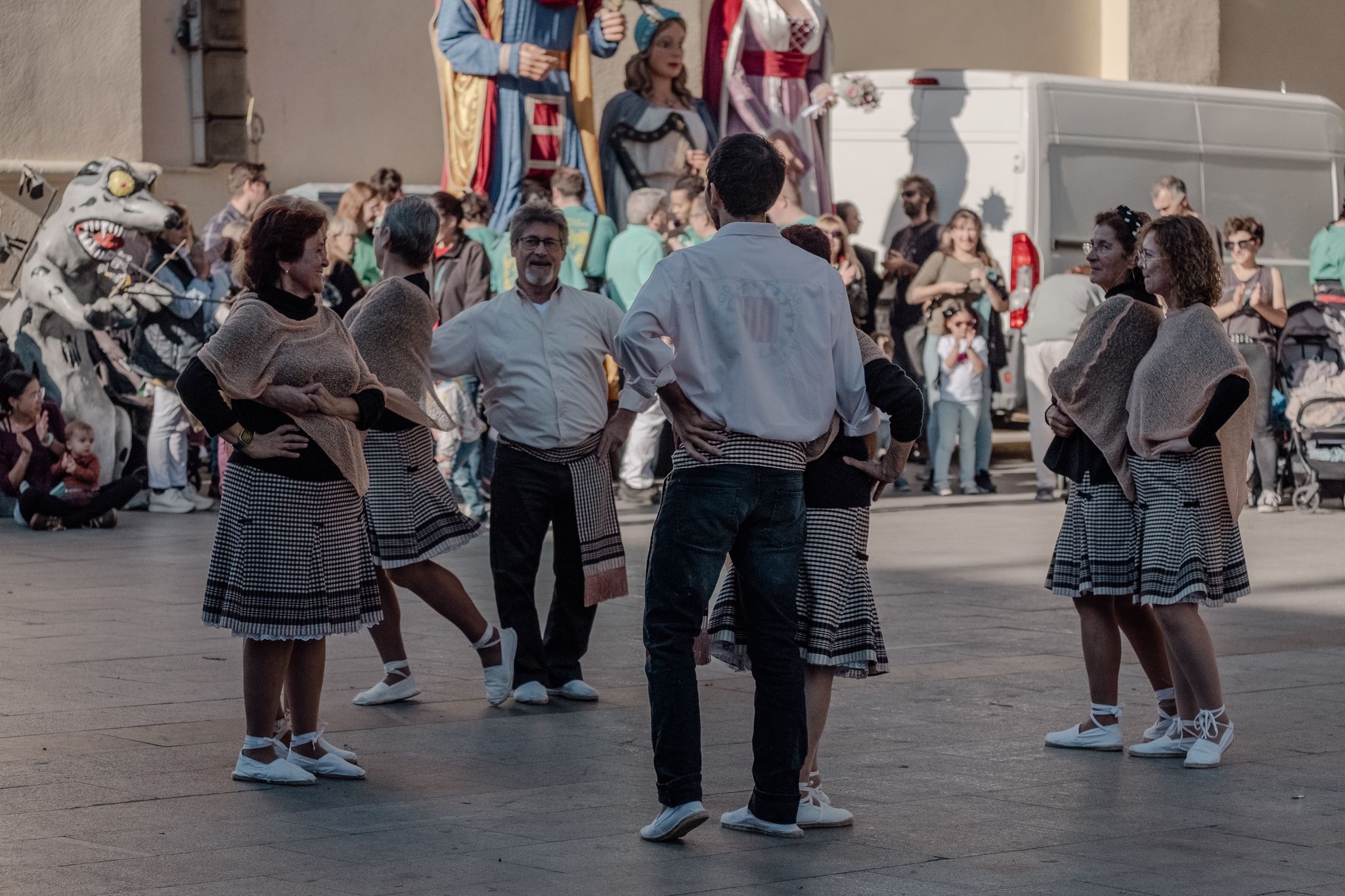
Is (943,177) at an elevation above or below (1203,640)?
above

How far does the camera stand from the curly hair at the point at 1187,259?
283 inches

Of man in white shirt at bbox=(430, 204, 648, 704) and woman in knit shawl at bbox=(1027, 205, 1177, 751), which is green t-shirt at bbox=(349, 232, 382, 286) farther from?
woman in knit shawl at bbox=(1027, 205, 1177, 751)

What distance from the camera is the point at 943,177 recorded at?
1914 cm

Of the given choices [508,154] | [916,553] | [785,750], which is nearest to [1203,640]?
[785,750]

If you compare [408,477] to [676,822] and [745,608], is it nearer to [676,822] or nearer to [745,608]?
[745,608]

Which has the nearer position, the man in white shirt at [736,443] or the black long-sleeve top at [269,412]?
the man in white shirt at [736,443]

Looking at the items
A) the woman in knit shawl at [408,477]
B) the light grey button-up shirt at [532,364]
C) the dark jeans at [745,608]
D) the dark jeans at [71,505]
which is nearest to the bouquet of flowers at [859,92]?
the dark jeans at [71,505]

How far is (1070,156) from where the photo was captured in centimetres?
1877

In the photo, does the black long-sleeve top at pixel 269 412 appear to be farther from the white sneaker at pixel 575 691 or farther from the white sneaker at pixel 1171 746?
the white sneaker at pixel 1171 746

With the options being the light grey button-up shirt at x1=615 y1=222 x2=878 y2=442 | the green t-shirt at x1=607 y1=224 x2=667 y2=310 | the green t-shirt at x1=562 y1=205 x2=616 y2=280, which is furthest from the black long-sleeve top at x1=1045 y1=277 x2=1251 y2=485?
the green t-shirt at x1=562 y1=205 x2=616 y2=280

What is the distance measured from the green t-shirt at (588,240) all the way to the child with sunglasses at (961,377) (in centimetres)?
284

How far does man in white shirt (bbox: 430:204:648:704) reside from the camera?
8.06 metres

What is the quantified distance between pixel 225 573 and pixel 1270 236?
49.6 feet

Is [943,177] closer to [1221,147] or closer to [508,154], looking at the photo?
[1221,147]
